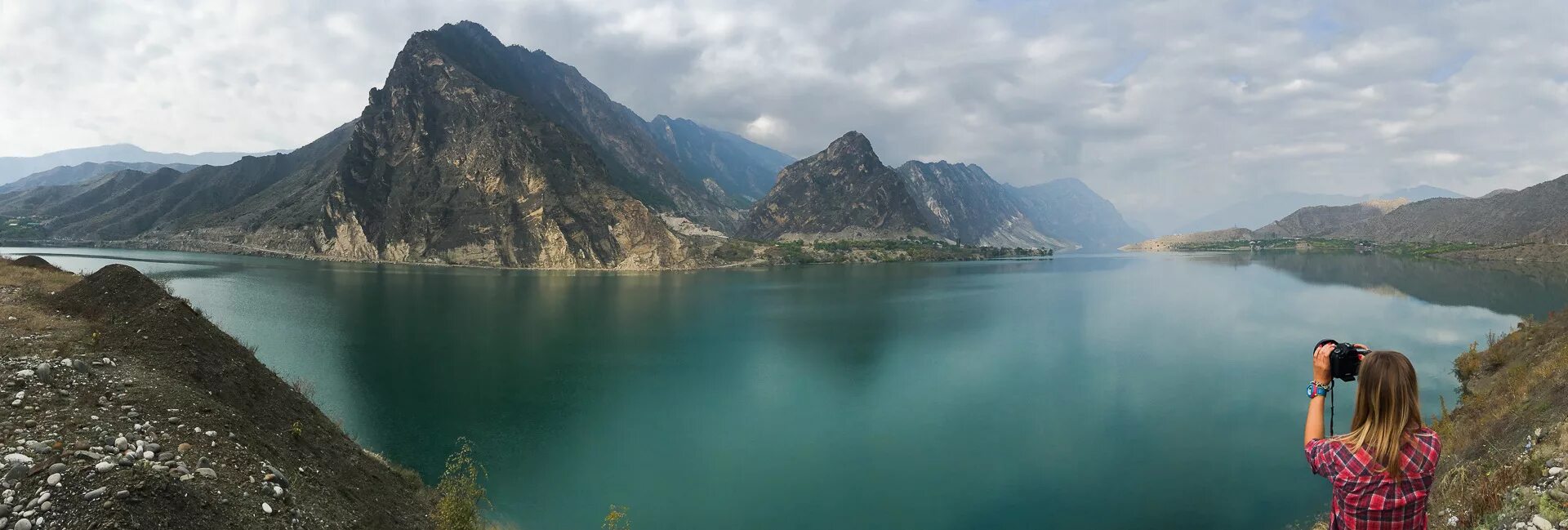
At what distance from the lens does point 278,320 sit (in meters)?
54.7

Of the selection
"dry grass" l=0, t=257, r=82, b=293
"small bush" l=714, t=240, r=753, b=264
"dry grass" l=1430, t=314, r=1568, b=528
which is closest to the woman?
"dry grass" l=1430, t=314, r=1568, b=528

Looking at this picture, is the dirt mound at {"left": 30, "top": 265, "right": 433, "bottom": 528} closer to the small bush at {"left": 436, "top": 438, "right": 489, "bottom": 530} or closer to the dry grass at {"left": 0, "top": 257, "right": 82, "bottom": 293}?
the small bush at {"left": 436, "top": 438, "right": 489, "bottom": 530}

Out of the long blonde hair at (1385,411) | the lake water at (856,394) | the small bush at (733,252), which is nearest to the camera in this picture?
the long blonde hair at (1385,411)

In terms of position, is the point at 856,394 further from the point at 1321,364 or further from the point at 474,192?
the point at 474,192

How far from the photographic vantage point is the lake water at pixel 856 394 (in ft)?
70.9

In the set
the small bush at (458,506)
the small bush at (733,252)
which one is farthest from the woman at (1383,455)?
the small bush at (733,252)

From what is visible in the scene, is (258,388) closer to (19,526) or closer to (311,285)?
(19,526)

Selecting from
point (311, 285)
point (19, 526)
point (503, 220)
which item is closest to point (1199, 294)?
point (19, 526)

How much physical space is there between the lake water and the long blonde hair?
17.2 metres

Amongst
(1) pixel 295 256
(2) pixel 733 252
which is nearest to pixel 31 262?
(2) pixel 733 252

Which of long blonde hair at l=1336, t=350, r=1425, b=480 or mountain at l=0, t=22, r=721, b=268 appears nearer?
long blonde hair at l=1336, t=350, r=1425, b=480

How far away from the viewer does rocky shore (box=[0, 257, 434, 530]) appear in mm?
8656

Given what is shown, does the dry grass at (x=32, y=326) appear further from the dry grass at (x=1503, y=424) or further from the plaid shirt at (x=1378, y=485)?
the dry grass at (x=1503, y=424)

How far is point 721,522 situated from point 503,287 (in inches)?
3541
